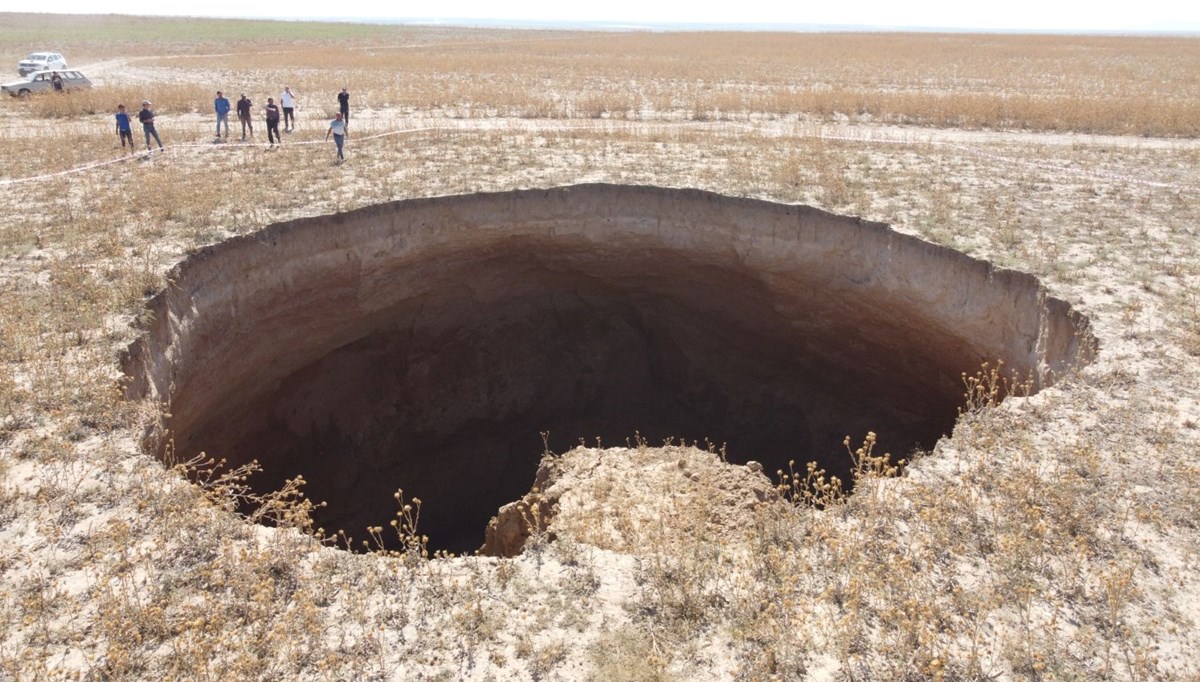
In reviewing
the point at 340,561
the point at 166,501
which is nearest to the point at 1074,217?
the point at 340,561

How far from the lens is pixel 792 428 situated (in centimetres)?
1359

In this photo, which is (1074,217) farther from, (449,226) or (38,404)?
(38,404)

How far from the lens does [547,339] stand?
567 inches

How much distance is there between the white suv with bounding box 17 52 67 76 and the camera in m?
30.1

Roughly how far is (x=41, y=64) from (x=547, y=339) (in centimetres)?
2818

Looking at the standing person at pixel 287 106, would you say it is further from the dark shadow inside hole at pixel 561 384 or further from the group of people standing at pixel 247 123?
Result: the dark shadow inside hole at pixel 561 384

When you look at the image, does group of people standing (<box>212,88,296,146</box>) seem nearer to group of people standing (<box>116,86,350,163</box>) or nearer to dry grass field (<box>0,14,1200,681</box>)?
group of people standing (<box>116,86,350,163</box>)

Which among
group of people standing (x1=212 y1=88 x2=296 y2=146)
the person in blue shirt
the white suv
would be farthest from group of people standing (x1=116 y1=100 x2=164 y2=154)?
the white suv

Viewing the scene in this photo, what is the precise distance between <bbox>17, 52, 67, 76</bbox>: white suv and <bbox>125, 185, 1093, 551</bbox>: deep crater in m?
26.2

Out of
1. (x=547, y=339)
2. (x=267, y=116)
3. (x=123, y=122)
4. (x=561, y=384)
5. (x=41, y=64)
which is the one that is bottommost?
(x=561, y=384)

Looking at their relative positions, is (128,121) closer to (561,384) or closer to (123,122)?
(123,122)

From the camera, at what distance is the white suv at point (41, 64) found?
30052mm

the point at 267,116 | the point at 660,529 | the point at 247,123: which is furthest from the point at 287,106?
the point at 660,529

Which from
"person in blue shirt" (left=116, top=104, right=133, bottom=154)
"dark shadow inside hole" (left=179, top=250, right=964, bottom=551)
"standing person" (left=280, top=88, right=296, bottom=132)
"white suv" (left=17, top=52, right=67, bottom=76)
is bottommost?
"dark shadow inside hole" (left=179, top=250, right=964, bottom=551)
